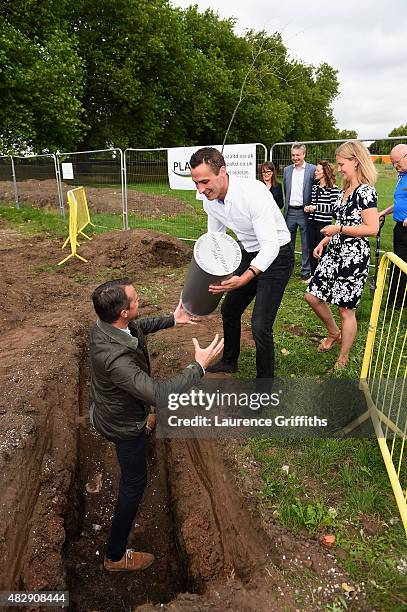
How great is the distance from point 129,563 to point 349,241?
3.06 metres

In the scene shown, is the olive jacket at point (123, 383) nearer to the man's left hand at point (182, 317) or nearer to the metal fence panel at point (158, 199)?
the man's left hand at point (182, 317)

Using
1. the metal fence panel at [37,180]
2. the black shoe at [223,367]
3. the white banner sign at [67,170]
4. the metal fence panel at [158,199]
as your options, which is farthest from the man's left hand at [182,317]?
the metal fence panel at [37,180]

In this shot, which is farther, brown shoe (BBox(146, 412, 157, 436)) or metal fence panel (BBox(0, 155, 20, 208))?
metal fence panel (BBox(0, 155, 20, 208))

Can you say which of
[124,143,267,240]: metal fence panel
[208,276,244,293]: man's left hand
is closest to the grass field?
[208,276,244,293]: man's left hand

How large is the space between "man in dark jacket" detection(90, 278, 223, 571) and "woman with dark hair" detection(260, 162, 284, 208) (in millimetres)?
5151

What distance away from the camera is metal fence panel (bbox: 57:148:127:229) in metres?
11.9

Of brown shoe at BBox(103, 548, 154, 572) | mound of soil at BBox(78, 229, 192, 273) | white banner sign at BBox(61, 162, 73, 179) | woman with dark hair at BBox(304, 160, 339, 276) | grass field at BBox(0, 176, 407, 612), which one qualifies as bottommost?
brown shoe at BBox(103, 548, 154, 572)

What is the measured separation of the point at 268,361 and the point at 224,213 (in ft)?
4.14

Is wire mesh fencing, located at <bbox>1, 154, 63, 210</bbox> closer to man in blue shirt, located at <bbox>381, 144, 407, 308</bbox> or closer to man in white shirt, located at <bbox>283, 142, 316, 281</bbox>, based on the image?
man in white shirt, located at <bbox>283, 142, 316, 281</bbox>

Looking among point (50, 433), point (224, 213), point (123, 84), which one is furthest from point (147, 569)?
point (123, 84)

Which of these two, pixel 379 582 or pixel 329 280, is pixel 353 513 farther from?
pixel 329 280

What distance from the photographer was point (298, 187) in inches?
271

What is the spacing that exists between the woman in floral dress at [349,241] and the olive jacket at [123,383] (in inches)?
78.0

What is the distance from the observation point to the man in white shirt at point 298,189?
6.78 m
